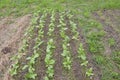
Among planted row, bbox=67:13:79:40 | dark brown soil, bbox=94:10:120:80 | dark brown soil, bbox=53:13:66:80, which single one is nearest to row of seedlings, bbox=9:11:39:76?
dark brown soil, bbox=53:13:66:80

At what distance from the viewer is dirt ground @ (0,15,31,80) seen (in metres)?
7.09

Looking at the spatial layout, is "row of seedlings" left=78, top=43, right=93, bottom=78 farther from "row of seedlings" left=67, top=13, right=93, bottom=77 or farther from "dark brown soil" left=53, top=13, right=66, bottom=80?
"dark brown soil" left=53, top=13, right=66, bottom=80

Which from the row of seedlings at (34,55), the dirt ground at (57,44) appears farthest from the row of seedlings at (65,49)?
the row of seedlings at (34,55)

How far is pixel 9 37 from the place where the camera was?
8.63 m

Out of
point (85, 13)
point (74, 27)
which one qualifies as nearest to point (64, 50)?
point (74, 27)

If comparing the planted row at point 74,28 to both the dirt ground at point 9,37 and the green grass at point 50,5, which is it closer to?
the green grass at point 50,5

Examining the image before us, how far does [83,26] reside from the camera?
894 centimetres

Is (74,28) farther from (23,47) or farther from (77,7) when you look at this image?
(77,7)

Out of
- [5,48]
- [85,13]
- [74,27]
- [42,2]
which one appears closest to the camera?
[5,48]

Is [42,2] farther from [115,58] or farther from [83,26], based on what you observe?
[115,58]

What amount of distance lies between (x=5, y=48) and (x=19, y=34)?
92 centimetres

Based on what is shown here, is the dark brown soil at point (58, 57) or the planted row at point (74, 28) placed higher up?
the planted row at point (74, 28)

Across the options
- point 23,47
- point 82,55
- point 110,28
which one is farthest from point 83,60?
point 110,28

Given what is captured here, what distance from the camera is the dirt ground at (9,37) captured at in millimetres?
7090
